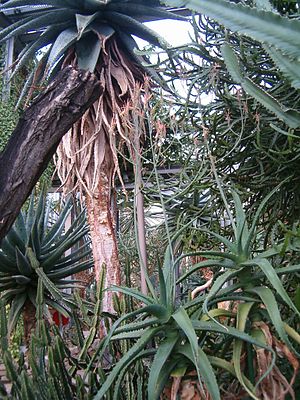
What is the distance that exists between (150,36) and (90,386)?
11.6 ft

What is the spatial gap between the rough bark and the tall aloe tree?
226 centimetres

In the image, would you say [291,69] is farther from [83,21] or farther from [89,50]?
[89,50]

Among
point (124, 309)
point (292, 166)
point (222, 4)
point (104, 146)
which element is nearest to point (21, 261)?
point (104, 146)

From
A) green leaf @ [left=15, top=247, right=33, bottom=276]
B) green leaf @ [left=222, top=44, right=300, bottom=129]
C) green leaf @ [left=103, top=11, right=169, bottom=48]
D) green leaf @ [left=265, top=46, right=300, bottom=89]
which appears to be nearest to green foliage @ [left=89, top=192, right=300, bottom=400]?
green leaf @ [left=222, top=44, right=300, bottom=129]

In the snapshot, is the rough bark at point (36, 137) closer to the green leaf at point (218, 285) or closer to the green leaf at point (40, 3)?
the green leaf at point (218, 285)

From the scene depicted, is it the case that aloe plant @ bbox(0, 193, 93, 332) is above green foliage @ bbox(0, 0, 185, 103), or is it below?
below

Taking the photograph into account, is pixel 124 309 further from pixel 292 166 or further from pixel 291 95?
pixel 291 95

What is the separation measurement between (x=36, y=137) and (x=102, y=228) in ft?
8.40

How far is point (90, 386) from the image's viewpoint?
1.60 meters

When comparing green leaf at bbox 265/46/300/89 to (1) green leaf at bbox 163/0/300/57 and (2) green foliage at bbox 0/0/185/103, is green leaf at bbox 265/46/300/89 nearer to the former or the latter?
(1) green leaf at bbox 163/0/300/57

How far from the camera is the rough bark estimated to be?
5.49 feet

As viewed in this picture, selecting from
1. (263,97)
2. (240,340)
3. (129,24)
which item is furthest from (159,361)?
(129,24)

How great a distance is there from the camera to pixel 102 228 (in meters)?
4.23

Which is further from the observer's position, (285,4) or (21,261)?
(21,261)
